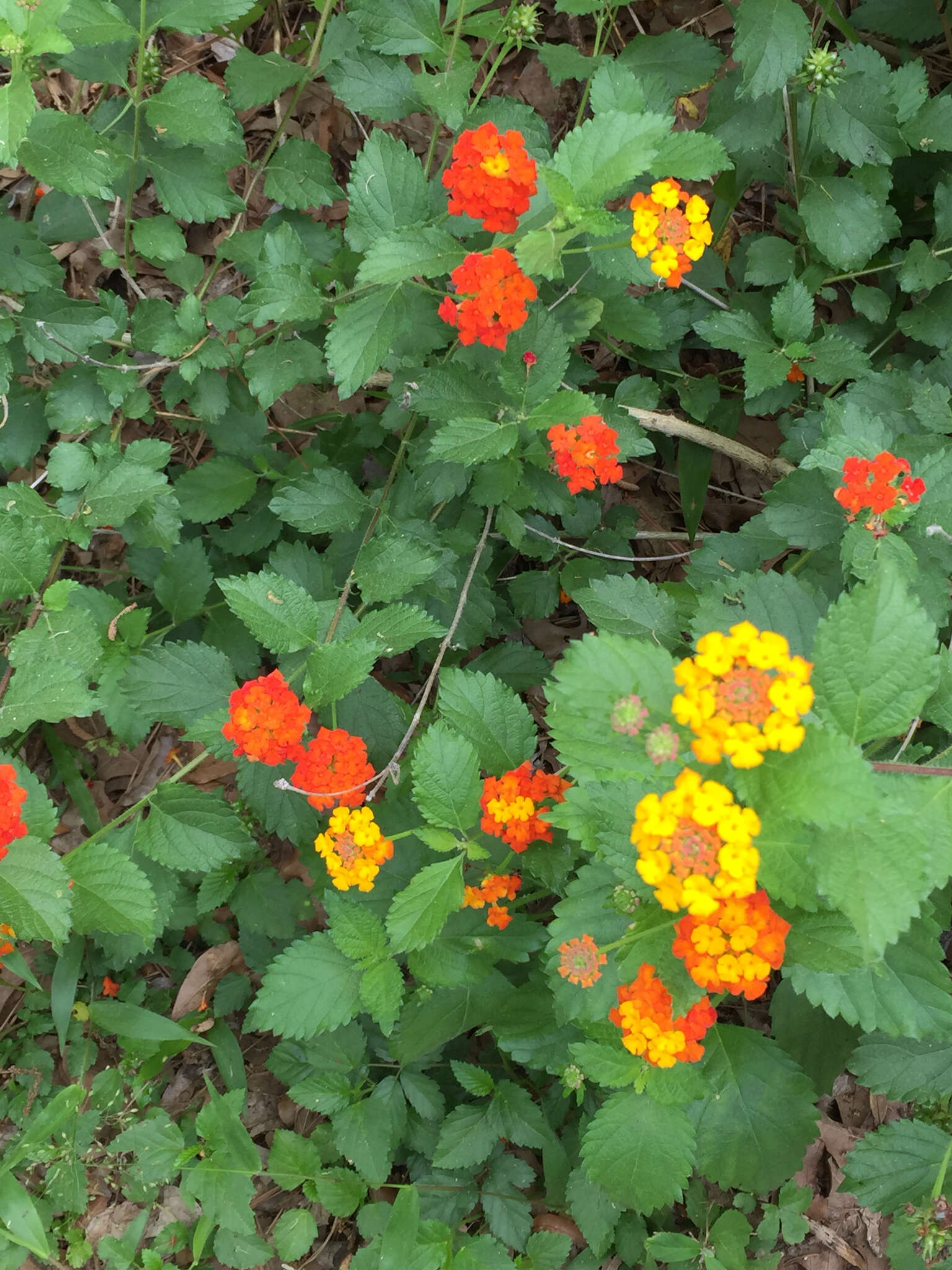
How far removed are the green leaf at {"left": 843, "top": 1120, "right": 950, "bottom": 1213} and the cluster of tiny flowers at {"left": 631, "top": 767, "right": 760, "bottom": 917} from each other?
5.32 ft

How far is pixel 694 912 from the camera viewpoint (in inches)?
58.0

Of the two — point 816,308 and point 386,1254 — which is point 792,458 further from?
point 386,1254

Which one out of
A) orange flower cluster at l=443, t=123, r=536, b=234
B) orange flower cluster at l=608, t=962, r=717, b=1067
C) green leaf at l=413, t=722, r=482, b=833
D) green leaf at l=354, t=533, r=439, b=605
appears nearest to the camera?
orange flower cluster at l=608, t=962, r=717, b=1067

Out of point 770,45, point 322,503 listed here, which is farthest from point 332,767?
point 770,45

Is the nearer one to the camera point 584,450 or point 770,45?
point 584,450

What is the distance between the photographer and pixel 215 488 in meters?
3.23

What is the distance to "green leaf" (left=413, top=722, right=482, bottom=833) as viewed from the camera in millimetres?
2279

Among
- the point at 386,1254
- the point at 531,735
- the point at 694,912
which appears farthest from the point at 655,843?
the point at 386,1254

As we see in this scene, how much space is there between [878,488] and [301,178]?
2.07m

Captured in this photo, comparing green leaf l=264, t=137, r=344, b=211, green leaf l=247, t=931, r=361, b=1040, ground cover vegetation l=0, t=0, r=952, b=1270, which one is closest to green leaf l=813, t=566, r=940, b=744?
ground cover vegetation l=0, t=0, r=952, b=1270

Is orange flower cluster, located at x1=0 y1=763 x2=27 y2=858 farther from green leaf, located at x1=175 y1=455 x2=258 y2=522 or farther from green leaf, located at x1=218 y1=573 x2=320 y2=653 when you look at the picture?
green leaf, located at x1=175 y1=455 x2=258 y2=522

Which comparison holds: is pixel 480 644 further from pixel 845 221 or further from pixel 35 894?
pixel 845 221

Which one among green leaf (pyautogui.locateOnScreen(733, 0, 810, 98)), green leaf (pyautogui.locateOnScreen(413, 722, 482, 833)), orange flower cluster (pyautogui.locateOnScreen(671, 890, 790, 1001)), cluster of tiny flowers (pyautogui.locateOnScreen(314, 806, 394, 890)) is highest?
green leaf (pyautogui.locateOnScreen(733, 0, 810, 98))

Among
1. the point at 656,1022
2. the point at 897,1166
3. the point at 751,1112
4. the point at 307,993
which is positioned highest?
the point at 656,1022
